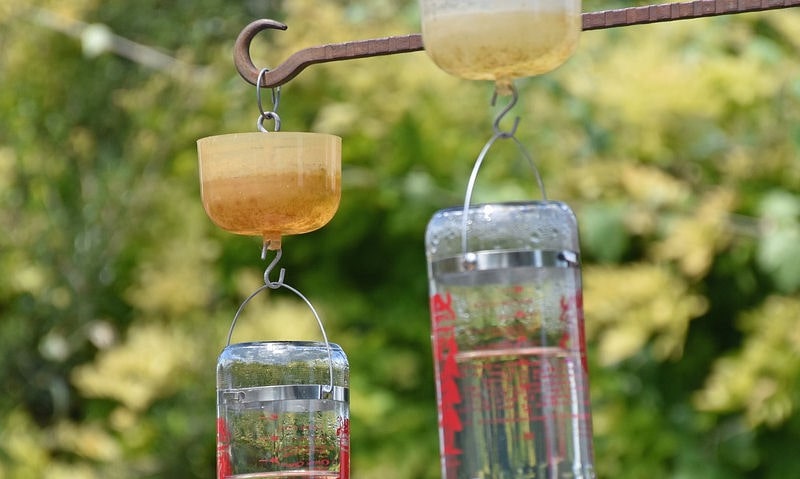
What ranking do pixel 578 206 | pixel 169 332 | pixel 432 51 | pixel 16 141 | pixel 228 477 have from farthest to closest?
pixel 16 141 → pixel 169 332 → pixel 578 206 → pixel 228 477 → pixel 432 51

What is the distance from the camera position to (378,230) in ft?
12.1

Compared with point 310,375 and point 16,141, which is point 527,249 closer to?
point 310,375

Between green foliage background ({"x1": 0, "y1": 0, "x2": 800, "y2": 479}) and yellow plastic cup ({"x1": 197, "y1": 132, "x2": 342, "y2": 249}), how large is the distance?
178 cm

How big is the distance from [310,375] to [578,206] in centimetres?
199

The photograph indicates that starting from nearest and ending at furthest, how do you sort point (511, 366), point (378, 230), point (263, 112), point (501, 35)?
point (501, 35) → point (511, 366) → point (263, 112) → point (378, 230)

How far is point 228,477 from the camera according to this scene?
133 centimetres

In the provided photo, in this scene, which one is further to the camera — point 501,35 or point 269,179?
point 269,179

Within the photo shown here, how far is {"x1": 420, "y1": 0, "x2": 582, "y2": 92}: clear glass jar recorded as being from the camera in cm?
117

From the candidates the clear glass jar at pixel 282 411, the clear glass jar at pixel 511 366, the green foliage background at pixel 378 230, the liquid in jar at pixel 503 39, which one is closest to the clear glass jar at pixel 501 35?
the liquid in jar at pixel 503 39

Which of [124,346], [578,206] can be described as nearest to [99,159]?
[124,346]

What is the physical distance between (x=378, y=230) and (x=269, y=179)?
2.38 m

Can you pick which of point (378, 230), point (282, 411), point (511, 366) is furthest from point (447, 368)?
point (378, 230)

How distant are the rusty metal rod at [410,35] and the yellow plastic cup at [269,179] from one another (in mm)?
74

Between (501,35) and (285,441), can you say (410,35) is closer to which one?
(501,35)
